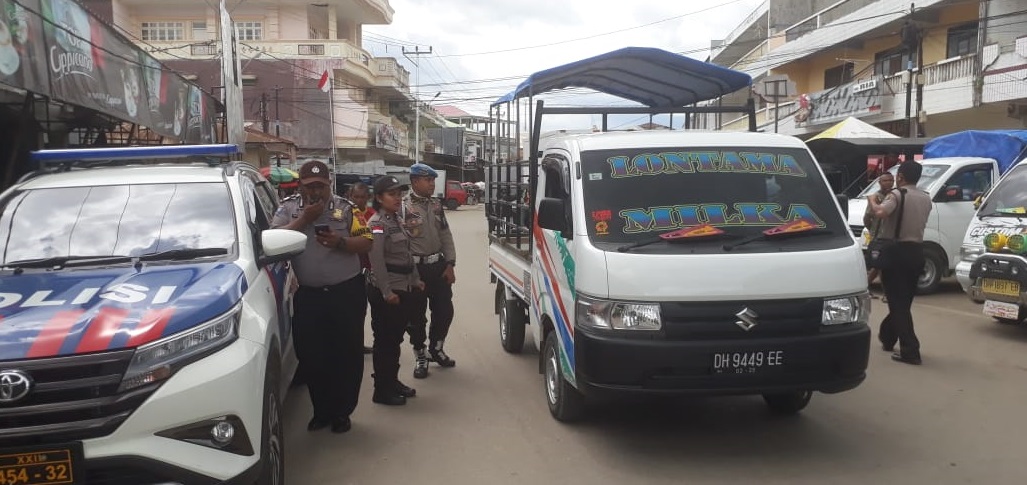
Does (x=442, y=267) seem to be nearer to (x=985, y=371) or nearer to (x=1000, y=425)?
(x=1000, y=425)

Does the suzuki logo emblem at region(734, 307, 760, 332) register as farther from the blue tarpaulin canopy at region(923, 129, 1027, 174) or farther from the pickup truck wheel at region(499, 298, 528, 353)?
the blue tarpaulin canopy at region(923, 129, 1027, 174)

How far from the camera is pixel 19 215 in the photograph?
13.6ft

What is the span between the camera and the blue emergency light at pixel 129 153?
475 cm

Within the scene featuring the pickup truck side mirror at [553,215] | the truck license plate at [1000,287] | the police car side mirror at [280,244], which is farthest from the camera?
the truck license plate at [1000,287]

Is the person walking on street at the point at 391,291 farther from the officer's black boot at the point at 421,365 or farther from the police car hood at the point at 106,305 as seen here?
the police car hood at the point at 106,305

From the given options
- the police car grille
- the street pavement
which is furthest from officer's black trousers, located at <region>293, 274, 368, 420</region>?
the police car grille

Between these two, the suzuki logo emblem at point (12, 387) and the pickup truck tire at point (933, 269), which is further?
the pickup truck tire at point (933, 269)

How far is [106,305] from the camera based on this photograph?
321cm

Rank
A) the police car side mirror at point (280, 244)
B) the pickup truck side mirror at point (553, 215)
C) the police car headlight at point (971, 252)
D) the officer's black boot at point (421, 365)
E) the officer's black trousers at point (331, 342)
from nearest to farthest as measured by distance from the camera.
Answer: the police car side mirror at point (280, 244)
the officer's black trousers at point (331, 342)
the pickup truck side mirror at point (553, 215)
the officer's black boot at point (421, 365)
the police car headlight at point (971, 252)

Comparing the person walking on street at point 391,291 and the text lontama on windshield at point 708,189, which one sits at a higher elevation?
the text lontama on windshield at point 708,189

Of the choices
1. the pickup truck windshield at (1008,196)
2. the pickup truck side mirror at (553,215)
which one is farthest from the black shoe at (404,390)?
the pickup truck windshield at (1008,196)

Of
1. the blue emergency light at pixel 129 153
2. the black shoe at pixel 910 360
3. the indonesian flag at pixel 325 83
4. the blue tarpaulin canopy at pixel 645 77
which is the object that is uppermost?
the indonesian flag at pixel 325 83

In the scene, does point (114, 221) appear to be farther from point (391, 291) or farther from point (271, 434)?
point (391, 291)

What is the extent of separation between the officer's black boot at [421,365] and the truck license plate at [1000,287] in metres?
5.80
